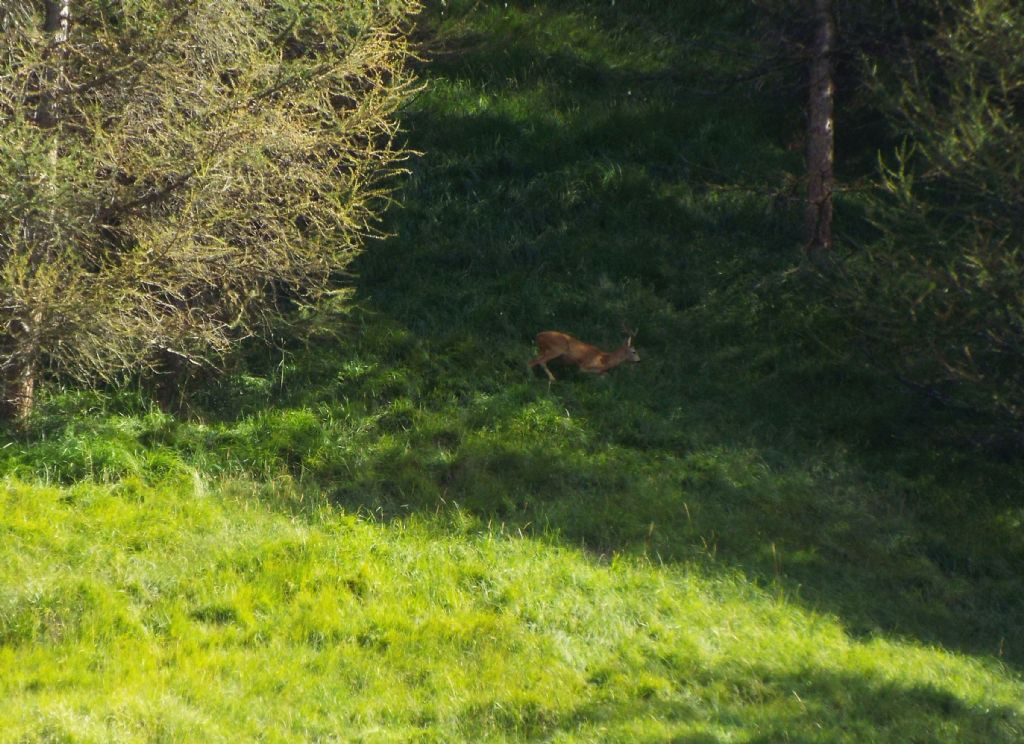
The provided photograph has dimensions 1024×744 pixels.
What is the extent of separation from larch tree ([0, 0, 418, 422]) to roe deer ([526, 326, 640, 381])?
2.36 meters

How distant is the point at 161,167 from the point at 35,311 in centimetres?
170

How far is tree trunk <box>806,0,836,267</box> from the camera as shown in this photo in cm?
1470

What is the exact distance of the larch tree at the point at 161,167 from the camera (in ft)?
33.2

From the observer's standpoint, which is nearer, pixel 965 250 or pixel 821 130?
pixel 965 250

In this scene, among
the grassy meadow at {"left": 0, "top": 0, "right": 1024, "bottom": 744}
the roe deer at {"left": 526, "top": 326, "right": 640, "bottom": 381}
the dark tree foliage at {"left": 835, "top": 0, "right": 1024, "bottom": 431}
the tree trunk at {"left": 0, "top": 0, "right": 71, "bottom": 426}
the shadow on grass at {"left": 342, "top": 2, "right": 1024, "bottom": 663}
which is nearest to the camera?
the grassy meadow at {"left": 0, "top": 0, "right": 1024, "bottom": 744}

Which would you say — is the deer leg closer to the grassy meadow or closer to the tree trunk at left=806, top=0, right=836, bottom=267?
the grassy meadow

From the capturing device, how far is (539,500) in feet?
36.3

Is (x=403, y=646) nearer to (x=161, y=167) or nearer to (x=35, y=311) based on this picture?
(x=35, y=311)

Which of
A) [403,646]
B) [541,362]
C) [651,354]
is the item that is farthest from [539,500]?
[651,354]

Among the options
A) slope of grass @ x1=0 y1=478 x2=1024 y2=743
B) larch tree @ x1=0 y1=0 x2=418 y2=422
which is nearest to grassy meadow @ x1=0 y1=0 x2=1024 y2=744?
slope of grass @ x1=0 y1=478 x2=1024 y2=743

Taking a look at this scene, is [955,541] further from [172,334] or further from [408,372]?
[172,334]

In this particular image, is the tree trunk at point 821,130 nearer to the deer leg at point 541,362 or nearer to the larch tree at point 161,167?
the deer leg at point 541,362

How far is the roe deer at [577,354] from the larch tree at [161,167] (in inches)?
92.9

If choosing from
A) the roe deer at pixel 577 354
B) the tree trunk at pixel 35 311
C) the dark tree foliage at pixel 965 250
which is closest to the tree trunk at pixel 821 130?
the dark tree foliage at pixel 965 250
